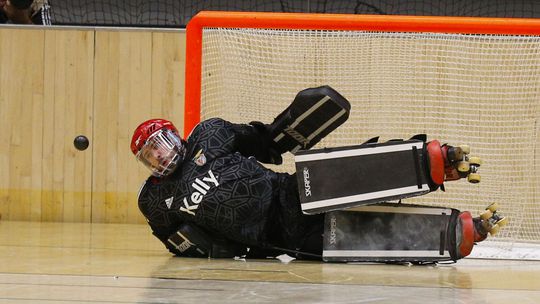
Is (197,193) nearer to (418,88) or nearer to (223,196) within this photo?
(223,196)

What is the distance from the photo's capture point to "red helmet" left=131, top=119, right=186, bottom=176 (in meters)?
4.78

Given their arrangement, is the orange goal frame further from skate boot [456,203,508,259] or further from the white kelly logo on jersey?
skate boot [456,203,508,259]

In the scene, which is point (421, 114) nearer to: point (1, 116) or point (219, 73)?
point (219, 73)

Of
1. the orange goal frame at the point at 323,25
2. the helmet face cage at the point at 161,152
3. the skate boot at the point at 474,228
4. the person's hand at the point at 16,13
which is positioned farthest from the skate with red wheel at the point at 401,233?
the person's hand at the point at 16,13

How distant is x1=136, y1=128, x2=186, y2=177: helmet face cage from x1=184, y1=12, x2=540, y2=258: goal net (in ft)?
2.35

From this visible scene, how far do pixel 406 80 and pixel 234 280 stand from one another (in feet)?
8.40

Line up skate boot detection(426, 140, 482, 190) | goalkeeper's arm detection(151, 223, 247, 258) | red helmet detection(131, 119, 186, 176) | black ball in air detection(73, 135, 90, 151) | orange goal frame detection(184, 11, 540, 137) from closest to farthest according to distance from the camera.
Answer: skate boot detection(426, 140, 482, 190) → red helmet detection(131, 119, 186, 176) → goalkeeper's arm detection(151, 223, 247, 258) → orange goal frame detection(184, 11, 540, 137) → black ball in air detection(73, 135, 90, 151)

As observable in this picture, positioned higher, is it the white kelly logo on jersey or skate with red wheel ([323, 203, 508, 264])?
the white kelly logo on jersey

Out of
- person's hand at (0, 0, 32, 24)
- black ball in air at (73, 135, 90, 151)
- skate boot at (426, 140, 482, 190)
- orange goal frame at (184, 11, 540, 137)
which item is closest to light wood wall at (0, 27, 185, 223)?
black ball in air at (73, 135, 90, 151)

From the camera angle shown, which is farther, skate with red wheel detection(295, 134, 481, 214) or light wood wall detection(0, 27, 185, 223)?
light wood wall detection(0, 27, 185, 223)

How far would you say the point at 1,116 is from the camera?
8469 mm

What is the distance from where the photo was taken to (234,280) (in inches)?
157

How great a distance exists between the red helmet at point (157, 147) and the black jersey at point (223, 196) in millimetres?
94

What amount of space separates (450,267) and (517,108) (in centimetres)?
160
